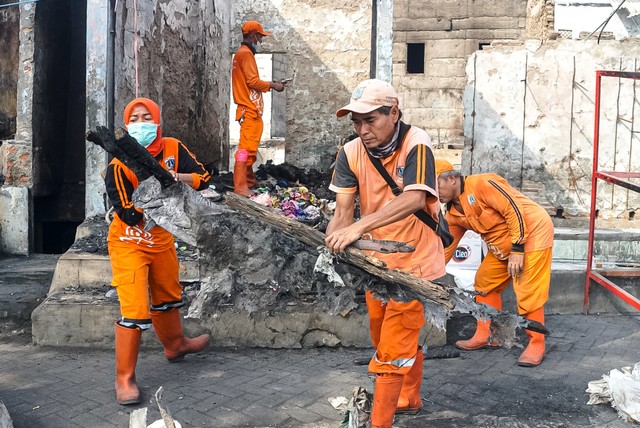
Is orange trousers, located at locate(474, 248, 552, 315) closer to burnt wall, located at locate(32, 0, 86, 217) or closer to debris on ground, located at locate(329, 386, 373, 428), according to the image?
debris on ground, located at locate(329, 386, 373, 428)

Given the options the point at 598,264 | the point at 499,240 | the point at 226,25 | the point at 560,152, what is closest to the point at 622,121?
the point at 560,152

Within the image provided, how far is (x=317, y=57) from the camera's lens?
10906 mm

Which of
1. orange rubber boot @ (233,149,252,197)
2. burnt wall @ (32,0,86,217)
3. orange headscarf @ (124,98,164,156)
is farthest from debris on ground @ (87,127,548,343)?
burnt wall @ (32,0,86,217)

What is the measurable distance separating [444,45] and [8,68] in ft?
45.2

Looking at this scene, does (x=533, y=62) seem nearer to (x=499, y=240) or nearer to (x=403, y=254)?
(x=499, y=240)

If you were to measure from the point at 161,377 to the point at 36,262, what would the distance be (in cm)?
316

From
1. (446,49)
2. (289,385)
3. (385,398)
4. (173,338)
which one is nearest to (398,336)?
(385,398)

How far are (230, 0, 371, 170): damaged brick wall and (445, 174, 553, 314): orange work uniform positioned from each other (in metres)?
6.02

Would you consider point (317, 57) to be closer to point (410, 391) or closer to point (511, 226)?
point (511, 226)

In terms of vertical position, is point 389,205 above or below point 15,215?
above

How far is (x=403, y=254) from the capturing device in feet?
11.7

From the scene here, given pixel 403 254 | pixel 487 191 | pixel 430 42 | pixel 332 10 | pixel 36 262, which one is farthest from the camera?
pixel 430 42

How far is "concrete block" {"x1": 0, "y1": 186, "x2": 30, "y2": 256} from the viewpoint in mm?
7254

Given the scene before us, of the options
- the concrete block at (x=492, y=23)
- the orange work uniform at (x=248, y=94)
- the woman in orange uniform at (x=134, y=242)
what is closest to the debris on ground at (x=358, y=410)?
the woman in orange uniform at (x=134, y=242)
